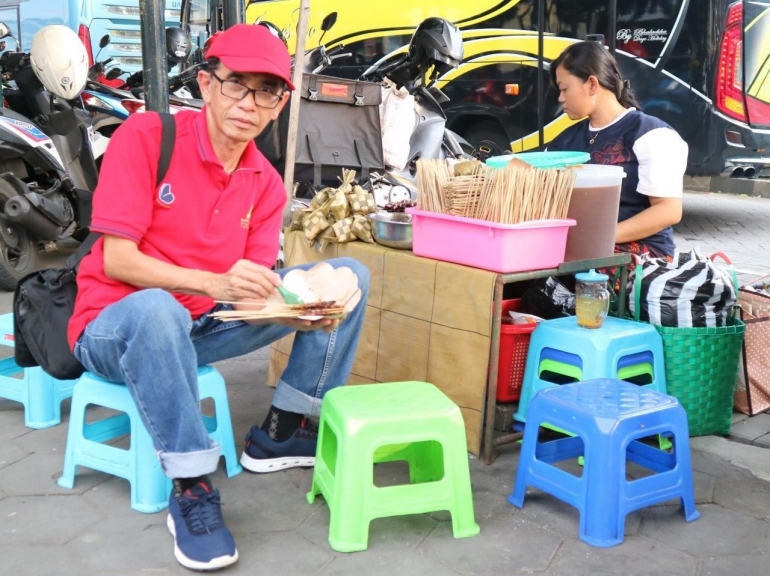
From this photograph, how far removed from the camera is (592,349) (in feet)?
8.58

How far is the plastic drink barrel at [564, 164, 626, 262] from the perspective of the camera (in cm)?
277

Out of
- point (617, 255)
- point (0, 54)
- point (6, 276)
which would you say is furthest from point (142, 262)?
point (0, 54)

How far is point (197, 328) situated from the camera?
95.0 inches

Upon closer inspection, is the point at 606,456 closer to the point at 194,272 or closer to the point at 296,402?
the point at 296,402

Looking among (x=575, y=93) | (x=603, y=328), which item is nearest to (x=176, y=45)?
(x=575, y=93)

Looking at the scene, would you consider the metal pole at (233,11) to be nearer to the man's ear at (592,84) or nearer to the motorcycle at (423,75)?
the motorcycle at (423,75)

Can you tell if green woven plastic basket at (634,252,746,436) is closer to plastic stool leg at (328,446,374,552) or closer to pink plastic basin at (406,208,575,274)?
pink plastic basin at (406,208,575,274)

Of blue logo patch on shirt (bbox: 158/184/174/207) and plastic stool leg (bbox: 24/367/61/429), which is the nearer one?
blue logo patch on shirt (bbox: 158/184/174/207)

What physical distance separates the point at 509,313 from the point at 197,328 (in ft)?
3.82

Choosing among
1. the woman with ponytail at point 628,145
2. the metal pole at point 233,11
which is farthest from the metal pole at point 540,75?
the woman with ponytail at point 628,145

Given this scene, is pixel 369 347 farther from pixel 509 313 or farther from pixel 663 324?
pixel 663 324

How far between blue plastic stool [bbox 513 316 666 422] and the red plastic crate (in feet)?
0.14

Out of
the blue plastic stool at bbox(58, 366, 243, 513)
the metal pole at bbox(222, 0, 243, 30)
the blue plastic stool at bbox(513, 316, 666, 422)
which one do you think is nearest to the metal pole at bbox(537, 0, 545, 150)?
the metal pole at bbox(222, 0, 243, 30)

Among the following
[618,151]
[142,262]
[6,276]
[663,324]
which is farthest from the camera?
[6,276]
